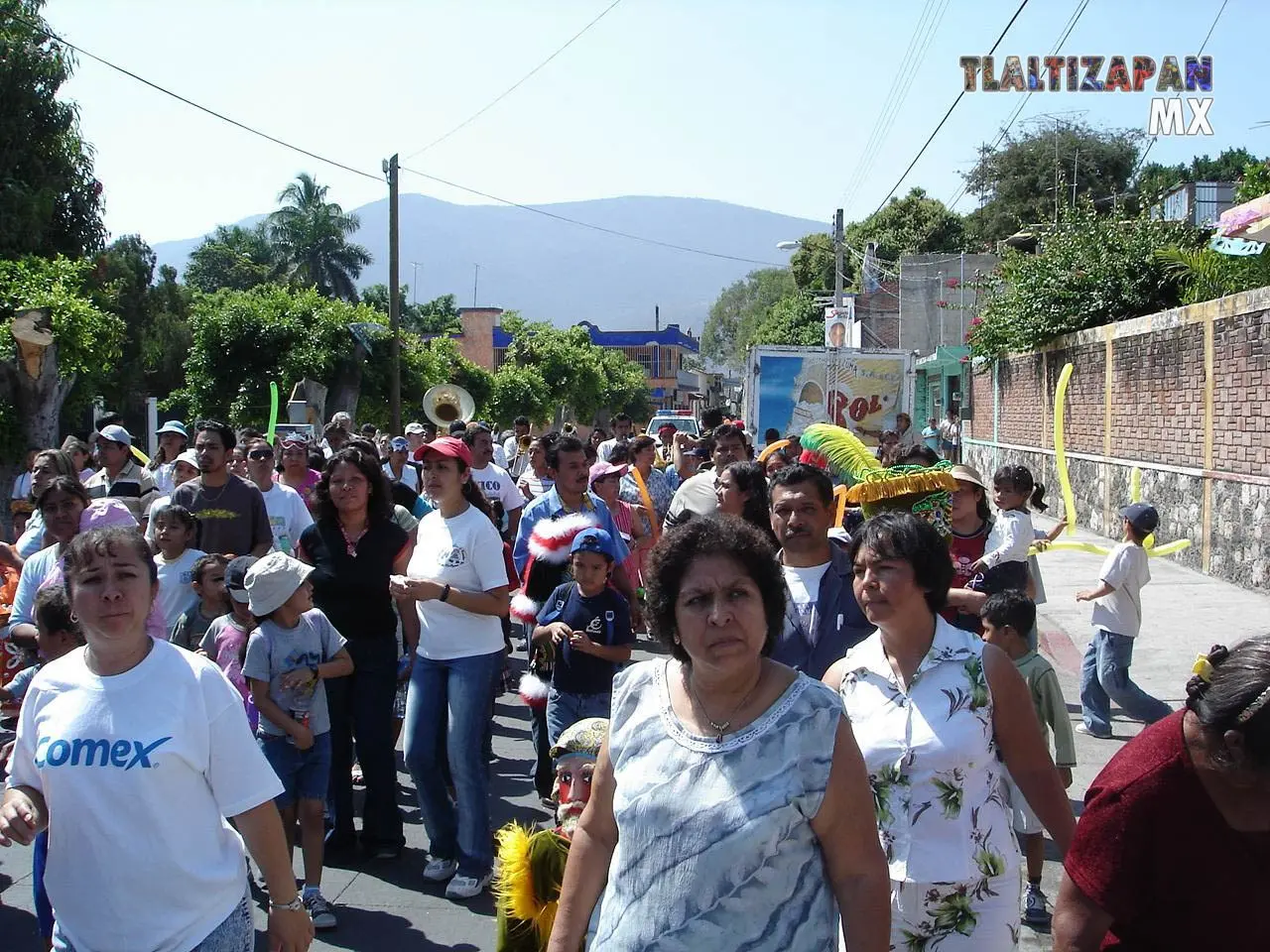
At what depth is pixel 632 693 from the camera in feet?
8.94

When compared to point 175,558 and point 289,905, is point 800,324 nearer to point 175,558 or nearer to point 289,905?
point 175,558

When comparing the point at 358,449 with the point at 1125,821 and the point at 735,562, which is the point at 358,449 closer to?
the point at 735,562

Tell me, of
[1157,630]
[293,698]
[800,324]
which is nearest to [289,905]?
[293,698]

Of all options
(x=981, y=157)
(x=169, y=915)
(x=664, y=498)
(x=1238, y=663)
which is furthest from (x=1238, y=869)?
(x=981, y=157)

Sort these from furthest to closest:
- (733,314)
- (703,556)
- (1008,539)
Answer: (733,314)
(1008,539)
(703,556)

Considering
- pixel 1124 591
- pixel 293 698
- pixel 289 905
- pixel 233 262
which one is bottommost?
pixel 289 905

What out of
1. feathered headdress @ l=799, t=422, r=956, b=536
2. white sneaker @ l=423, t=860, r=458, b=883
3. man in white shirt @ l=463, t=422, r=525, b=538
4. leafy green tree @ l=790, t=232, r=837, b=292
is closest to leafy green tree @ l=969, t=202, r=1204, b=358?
man in white shirt @ l=463, t=422, r=525, b=538

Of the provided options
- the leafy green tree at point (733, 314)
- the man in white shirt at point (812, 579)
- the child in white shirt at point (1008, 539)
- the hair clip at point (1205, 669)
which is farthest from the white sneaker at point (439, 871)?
the leafy green tree at point (733, 314)

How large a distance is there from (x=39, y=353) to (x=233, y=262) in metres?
72.6

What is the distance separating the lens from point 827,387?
20.7 m

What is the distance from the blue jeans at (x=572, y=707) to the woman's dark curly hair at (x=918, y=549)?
224 centimetres

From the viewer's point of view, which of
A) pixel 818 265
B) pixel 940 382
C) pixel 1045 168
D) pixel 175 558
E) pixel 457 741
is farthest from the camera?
pixel 818 265

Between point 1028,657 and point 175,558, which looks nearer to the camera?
point 1028,657

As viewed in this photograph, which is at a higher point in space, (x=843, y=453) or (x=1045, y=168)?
(x=1045, y=168)
